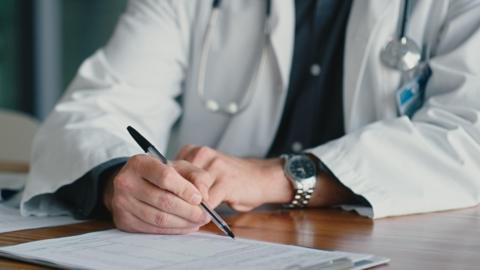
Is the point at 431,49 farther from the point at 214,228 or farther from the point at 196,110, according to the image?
the point at 214,228

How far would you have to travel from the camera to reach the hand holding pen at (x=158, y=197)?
1064 millimetres

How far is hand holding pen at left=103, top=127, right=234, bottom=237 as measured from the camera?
3.49 ft

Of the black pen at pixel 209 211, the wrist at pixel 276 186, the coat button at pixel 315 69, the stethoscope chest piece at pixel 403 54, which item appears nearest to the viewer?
the black pen at pixel 209 211

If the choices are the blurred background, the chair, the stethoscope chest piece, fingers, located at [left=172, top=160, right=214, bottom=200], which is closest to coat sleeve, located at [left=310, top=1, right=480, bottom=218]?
the stethoscope chest piece

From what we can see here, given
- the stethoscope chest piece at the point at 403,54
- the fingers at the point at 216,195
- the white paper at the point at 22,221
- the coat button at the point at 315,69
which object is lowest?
the white paper at the point at 22,221

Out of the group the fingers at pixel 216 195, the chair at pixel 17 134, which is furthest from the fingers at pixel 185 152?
the chair at pixel 17 134

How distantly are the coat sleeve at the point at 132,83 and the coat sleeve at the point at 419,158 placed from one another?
1.33 feet

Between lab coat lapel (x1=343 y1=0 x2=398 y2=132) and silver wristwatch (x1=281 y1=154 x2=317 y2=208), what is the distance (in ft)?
0.90

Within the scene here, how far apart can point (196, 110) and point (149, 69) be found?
0.13 meters

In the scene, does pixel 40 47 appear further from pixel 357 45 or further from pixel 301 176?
pixel 301 176

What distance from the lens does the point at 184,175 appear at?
1115 mm

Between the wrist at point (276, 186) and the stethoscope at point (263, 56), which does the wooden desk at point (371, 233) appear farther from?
the stethoscope at point (263, 56)

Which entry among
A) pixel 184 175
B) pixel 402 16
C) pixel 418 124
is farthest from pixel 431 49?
pixel 184 175

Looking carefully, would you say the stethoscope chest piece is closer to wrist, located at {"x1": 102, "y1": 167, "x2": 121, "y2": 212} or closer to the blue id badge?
the blue id badge
